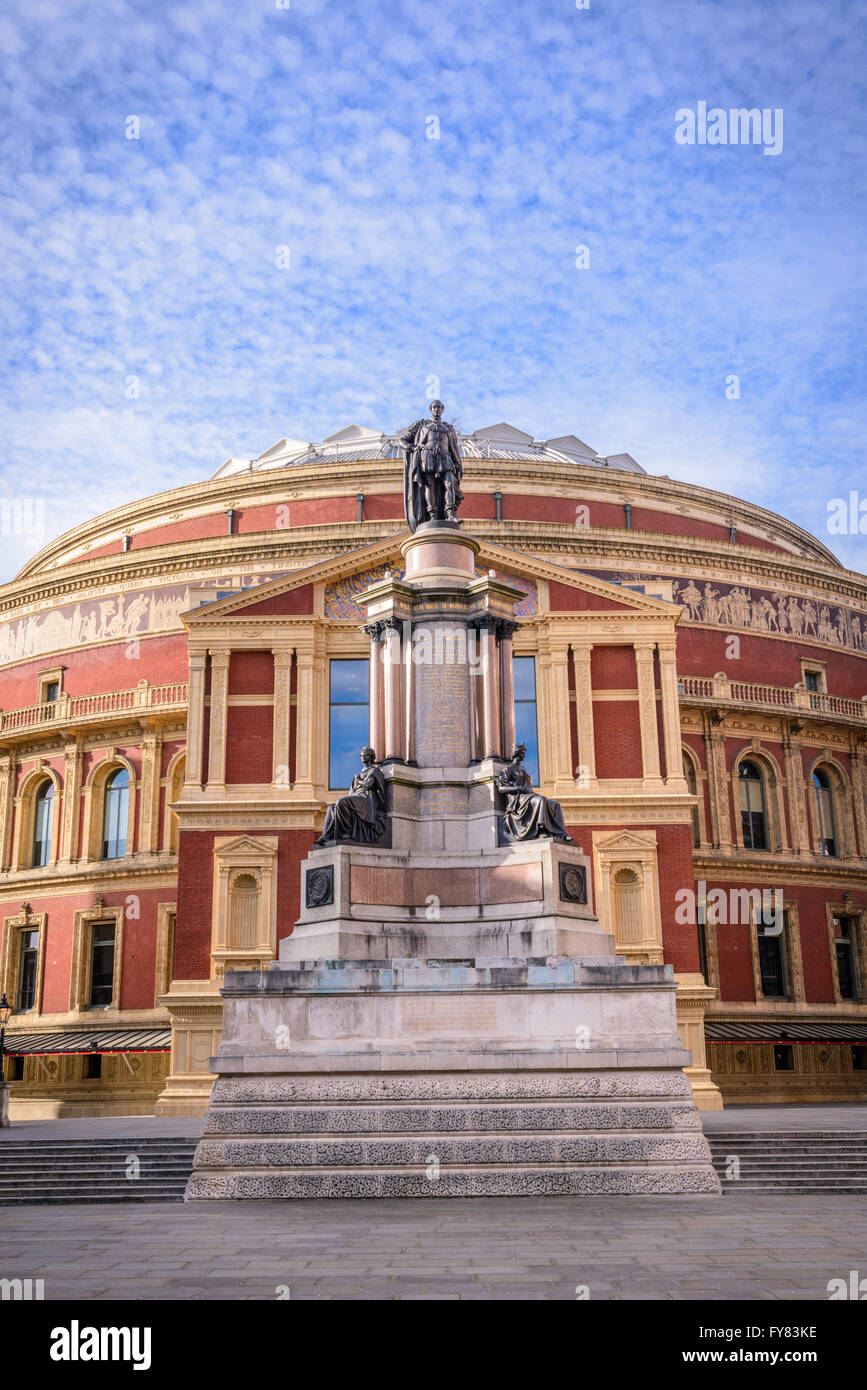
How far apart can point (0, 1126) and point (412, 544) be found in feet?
59.9

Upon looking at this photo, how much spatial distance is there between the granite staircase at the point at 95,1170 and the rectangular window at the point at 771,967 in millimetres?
28568

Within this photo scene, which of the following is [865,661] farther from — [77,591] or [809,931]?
[77,591]

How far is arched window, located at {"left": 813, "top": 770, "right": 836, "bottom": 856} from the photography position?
46275 millimetres

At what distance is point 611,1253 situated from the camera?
10383 mm

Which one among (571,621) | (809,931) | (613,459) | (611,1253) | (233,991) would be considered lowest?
(611,1253)

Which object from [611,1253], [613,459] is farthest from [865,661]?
[611,1253]

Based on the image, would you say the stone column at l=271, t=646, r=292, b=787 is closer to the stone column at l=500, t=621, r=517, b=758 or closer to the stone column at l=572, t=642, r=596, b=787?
the stone column at l=572, t=642, r=596, b=787

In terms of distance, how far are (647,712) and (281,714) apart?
1078 centimetres

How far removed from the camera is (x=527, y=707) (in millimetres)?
38469

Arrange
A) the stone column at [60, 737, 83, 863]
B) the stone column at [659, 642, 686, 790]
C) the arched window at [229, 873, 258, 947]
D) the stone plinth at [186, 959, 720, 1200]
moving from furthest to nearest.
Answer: the stone column at [60, 737, 83, 863] → the stone column at [659, 642, 686, 790] → the arched window at [229, 873, 258, 947] → the stone plinth at [186, 959, 720, 1200]

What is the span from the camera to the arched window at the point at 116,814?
4506cm

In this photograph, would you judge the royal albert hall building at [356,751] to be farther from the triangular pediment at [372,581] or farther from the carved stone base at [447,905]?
the carved stone base at [447,905]

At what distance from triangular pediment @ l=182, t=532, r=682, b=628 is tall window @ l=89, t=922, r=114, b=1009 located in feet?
40.0

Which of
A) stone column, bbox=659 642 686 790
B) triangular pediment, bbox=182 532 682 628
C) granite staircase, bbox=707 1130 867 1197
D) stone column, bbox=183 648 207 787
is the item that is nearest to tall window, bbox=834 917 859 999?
stone column, bbox=659 642 686 790
